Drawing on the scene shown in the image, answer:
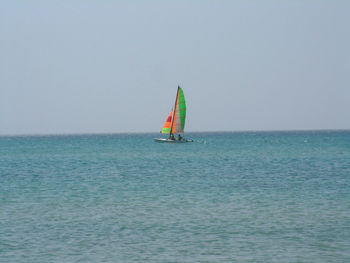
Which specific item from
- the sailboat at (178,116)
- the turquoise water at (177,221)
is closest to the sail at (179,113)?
the sailboat at (178,116)

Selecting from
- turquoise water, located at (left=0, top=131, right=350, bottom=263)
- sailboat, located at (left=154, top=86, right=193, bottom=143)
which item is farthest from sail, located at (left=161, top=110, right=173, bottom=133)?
turquoise water, located at (left=0, top=131, right=350, bottom=263)

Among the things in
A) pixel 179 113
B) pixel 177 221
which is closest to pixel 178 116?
pixel 179 113

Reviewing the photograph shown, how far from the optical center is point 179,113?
100 metres

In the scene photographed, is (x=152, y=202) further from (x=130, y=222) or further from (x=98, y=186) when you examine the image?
(x=98, y=186)

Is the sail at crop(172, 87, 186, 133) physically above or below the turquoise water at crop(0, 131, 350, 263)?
above

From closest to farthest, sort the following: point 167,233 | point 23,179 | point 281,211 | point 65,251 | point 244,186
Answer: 1. point 65,251
2. point 167,233
3. point 281,211
4. point 244,186
5. point 23,179

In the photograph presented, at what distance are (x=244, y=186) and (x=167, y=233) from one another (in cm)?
1778

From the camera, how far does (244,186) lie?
39375 millimetres

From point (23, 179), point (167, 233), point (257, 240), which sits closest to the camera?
point (257, 240)

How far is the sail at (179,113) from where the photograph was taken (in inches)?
3846

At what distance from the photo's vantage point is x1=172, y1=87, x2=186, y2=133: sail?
9769 cm

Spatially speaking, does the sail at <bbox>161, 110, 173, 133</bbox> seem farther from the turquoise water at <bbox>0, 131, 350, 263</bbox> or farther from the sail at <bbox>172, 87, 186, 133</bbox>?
the turquoise water at <bbox>0, 131, 350, 263</bbox>

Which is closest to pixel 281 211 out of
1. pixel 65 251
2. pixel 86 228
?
pixel 86 228

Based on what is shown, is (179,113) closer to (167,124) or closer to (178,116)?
(178,116)
